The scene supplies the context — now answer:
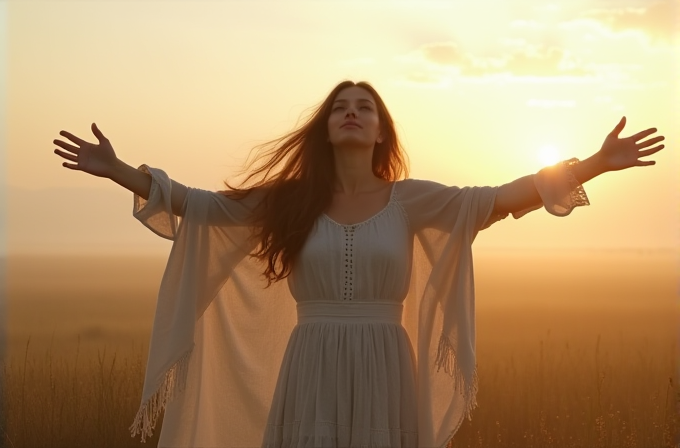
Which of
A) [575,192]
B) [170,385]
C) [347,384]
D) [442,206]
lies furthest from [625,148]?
[170,385]

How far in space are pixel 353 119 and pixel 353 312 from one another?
74cm

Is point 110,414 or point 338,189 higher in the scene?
point 338,189

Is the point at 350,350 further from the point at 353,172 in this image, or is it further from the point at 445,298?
the point at 353,172

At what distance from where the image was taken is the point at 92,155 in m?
3.60

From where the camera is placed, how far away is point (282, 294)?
13.5 feet

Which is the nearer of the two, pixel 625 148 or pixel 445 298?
pixel 625 148

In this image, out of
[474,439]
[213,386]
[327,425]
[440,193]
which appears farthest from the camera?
[474,439]

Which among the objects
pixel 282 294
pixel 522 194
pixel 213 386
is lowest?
pixel 213 386

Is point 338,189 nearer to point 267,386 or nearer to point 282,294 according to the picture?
point 282,294

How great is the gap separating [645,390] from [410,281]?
2376 millimetres

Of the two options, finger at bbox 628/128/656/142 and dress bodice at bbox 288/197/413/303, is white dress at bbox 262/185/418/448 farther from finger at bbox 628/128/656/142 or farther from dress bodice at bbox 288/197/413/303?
finger at bbox 628/128/656/142

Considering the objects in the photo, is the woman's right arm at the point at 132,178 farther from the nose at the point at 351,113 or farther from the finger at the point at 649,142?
the finger at the point at 649,142

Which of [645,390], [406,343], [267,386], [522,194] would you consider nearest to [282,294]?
[267,386]

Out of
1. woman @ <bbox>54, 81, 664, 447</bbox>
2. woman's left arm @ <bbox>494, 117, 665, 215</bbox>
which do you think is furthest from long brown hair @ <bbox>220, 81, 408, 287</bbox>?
woman's left arm @ <bbox>494, 117, 665, 215</bbox>
